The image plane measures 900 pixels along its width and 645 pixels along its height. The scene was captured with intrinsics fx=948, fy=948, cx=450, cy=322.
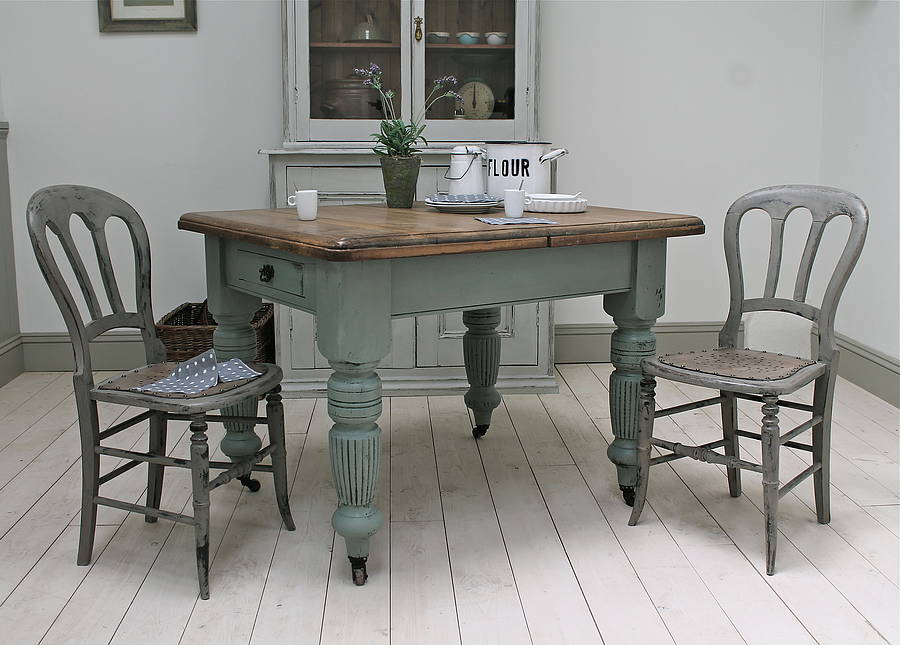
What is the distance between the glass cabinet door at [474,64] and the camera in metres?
3.69

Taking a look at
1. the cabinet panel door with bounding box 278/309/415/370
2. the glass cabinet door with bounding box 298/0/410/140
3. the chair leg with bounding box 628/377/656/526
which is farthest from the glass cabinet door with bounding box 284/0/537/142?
the chair leg with bounding box 628/377/656/526

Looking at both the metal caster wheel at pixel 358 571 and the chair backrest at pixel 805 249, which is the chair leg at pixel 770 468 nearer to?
the chair backrest at pixel 805 249

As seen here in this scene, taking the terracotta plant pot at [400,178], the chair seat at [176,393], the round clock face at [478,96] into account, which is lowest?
the chair seat at [176,393]

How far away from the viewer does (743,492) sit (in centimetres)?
275

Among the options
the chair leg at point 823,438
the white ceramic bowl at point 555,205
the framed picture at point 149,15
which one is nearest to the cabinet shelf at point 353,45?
the framed picture at point 149,15

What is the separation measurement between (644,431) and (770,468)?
0.34 m

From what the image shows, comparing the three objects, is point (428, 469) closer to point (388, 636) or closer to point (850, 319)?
Result: point (388, 636)

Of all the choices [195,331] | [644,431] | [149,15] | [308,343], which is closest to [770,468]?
[644,431]

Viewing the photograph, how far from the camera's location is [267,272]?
2.24 metres

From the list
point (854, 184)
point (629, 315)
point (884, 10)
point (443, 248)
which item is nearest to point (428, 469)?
point (629, 315)

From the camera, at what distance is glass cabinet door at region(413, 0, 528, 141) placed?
12.1ft

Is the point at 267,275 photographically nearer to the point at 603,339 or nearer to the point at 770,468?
the point at 770,468

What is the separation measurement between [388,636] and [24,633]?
2.48 feet

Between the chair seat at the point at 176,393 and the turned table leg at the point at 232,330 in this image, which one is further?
the turned table leg at the point at 232,330
